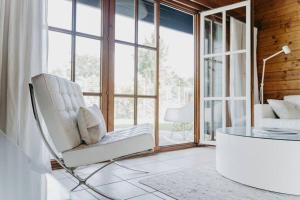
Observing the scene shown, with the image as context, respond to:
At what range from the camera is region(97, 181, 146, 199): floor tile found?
1.80 m

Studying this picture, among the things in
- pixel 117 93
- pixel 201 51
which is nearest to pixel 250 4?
pixel 201 51

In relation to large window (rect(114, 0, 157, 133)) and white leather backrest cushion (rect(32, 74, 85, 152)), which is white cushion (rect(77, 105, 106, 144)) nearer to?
white leather backrest cushion (rect(32, 74, 85, 152))

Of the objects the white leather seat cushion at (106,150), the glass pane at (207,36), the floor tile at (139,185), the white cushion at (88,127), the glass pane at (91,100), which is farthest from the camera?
the glass pane at (207,36)

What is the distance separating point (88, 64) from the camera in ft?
9.20

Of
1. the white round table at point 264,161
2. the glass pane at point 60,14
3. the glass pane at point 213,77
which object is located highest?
the glass pane at point 60,14

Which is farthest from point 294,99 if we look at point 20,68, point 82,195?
point 20,68

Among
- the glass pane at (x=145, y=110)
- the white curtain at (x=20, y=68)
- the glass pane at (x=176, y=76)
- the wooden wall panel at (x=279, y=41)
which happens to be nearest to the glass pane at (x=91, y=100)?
the glass pane at (x=145, y=110)

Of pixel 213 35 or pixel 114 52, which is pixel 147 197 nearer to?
pixel 114 52

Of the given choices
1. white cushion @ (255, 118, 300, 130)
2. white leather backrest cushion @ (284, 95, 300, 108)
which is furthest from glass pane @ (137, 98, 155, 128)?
white leather backrest cushion @ (284, 95, 300, 108)

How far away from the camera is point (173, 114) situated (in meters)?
4.08

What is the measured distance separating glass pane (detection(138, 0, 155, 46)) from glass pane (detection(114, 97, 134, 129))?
868 mm

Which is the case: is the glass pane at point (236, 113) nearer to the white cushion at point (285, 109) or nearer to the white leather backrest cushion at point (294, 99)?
the white cushion at point (285, 109)

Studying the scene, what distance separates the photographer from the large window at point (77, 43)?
2572 mm

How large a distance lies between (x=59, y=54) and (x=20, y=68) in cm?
63
